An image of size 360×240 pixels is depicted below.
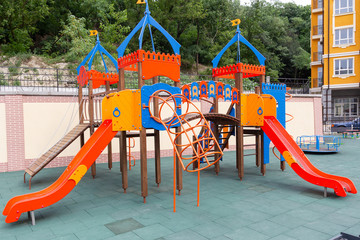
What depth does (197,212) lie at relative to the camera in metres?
5.53

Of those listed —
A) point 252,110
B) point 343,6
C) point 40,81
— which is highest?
point 343,6

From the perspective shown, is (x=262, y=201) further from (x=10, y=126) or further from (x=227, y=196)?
(x=10, y=126)

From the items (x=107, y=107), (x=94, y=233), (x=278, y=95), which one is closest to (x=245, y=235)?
(x=94, y=233)

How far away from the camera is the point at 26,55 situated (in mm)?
20578

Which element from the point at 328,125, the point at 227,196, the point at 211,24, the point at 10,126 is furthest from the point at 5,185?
the point at 211,24

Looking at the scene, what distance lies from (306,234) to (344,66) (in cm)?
2649

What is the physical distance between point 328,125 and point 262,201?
21.4m

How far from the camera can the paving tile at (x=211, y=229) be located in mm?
4476

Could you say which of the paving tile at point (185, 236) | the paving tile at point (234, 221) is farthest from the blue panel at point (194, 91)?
the paving tile at point (185, 236)

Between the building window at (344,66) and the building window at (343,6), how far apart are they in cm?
430

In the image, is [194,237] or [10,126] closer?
[194,237]

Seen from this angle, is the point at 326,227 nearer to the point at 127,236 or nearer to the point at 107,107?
the point at 127,236

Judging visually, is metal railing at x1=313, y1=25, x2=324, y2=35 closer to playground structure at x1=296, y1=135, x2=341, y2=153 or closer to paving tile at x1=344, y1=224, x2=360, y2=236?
playground structure at x1=296, y1=135, x2=341, y2=153

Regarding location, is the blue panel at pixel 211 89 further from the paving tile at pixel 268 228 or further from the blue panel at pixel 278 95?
the paving tile at pixel 268 228
